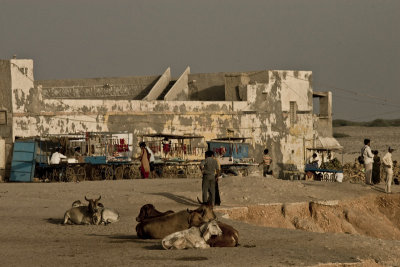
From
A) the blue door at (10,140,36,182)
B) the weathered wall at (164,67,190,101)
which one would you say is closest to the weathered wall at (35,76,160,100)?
the weathered wall at (164,67,190,101)

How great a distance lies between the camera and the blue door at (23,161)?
35281 mm

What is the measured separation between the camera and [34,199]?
77.9 feet

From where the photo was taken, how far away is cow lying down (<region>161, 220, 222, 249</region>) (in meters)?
13.7

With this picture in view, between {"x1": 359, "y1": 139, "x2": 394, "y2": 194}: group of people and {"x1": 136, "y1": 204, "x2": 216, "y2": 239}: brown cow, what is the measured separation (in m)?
14.9

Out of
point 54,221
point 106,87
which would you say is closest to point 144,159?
point 54,221

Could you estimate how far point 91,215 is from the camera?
1767 centimetres

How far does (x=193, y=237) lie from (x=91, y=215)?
4.27m

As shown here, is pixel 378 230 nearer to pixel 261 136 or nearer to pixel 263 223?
pixel 263 223

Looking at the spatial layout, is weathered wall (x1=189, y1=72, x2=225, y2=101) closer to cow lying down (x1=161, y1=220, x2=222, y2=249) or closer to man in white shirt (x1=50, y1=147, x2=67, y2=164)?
man in white shirt (x1=50, y1=147, x2=67, y2=164)

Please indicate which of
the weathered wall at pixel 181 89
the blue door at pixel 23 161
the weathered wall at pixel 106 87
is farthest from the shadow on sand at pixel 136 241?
the weathered wall at pixel 106 87

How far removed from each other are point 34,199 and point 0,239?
842 centimetres

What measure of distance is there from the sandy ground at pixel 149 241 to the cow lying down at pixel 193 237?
0.62 feet

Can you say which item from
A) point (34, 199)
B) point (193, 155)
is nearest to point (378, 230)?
point (34, 199)

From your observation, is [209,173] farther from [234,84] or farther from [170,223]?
[234,84]
